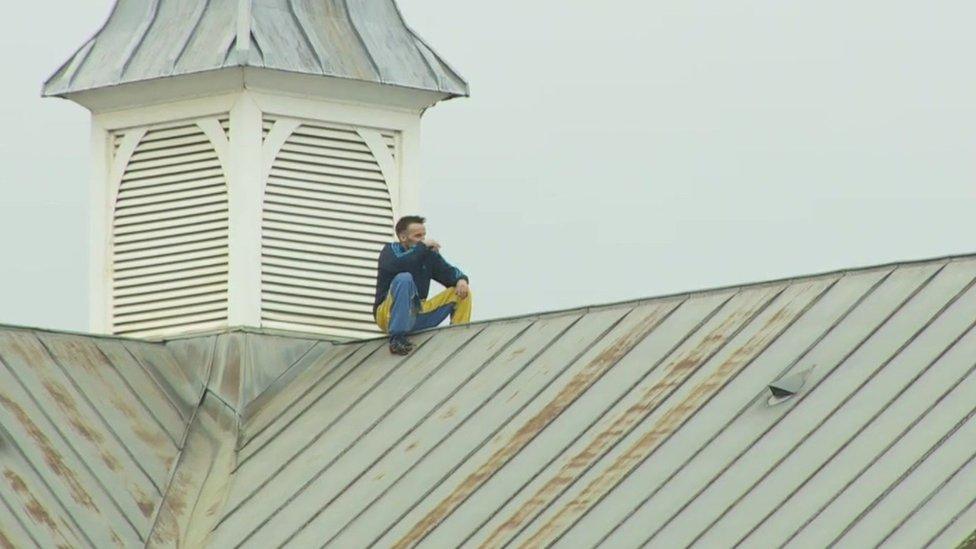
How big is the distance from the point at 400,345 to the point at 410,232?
1289mm

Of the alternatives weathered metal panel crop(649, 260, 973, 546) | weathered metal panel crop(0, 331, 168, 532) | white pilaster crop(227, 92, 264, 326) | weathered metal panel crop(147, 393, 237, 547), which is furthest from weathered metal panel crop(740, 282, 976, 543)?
white pilaster crop(227, 92, 264, 326)

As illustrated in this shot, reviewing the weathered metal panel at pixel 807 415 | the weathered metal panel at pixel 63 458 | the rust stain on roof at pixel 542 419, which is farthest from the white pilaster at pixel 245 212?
the weathered metal panel at pixel 807 415

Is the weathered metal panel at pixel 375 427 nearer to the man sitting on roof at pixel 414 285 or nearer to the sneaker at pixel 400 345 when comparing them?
the sneaker at pixel 400 345

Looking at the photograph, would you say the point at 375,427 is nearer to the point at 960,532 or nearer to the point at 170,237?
the point at 170,237

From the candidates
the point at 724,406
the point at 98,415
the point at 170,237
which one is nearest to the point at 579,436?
the point at 724,406

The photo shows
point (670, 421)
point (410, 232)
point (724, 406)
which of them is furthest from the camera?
point (410, 232)

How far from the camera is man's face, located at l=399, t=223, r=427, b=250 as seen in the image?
134 ft

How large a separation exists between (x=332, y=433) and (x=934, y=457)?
28.2 feet

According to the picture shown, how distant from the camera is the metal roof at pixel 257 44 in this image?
1635 inches

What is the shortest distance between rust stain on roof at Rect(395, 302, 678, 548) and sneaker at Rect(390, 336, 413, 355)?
2.89 metres

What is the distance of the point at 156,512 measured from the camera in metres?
38.5

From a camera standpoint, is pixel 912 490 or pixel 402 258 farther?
pixel 402 258

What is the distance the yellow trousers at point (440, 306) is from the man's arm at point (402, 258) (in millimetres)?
313

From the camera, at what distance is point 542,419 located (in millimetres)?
37281
